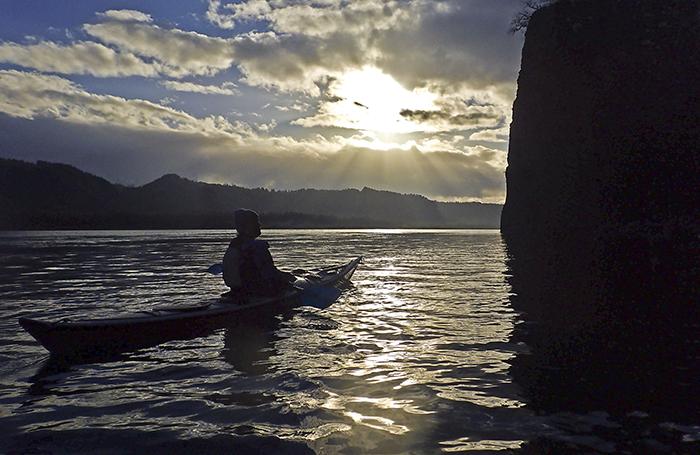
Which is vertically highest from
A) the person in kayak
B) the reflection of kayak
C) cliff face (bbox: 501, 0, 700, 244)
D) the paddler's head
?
cliff face (bbox: 501, 0, 700, 244)

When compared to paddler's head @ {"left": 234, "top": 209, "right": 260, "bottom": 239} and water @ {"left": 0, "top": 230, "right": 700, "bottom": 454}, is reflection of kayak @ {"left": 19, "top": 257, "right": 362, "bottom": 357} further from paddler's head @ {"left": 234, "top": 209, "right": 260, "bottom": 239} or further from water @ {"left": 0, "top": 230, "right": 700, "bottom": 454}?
paddler's head @ {"left": 234, "top": 209, "right": 260, "bottom": 239}

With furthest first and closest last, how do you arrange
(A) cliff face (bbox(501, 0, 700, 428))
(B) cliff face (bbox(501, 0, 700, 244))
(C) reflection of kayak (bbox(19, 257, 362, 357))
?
(B) cliff face (bbox(501, 0, 700, 244))
(C) reflection of kayak (bbox(19, 257, 362, 357))
(A) cliff face (bbox(501, 0, 700, 428))

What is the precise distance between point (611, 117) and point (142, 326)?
128 ft

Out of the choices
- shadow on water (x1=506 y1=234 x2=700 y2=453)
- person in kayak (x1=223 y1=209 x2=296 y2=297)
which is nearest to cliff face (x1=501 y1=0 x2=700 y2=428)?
shadow on water (x1=506 y1=234 x2=700 y2=453)

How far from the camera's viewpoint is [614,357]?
9.13 metres

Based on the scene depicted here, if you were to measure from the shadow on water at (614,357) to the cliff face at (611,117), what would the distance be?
14322 mm

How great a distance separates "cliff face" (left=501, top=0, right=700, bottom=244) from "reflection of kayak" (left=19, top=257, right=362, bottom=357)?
99.2 feet

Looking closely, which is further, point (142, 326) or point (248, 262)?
point (248, 262)

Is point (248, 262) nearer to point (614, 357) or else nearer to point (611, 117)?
point (614, 357)

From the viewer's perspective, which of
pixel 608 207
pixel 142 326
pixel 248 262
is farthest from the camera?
pixel 608 207

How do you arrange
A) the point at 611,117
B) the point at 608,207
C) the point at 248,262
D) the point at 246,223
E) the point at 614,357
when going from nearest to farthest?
1. the point at 614,357
2. the point at 246,223
3. the point at 248,262
4. the point at 608,207
5. the point at 611,117

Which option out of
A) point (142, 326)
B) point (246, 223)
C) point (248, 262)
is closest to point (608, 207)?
point (248, 262)

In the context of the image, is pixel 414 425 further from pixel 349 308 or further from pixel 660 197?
pixel 660 197

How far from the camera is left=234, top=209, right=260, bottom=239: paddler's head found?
37.3 ft
